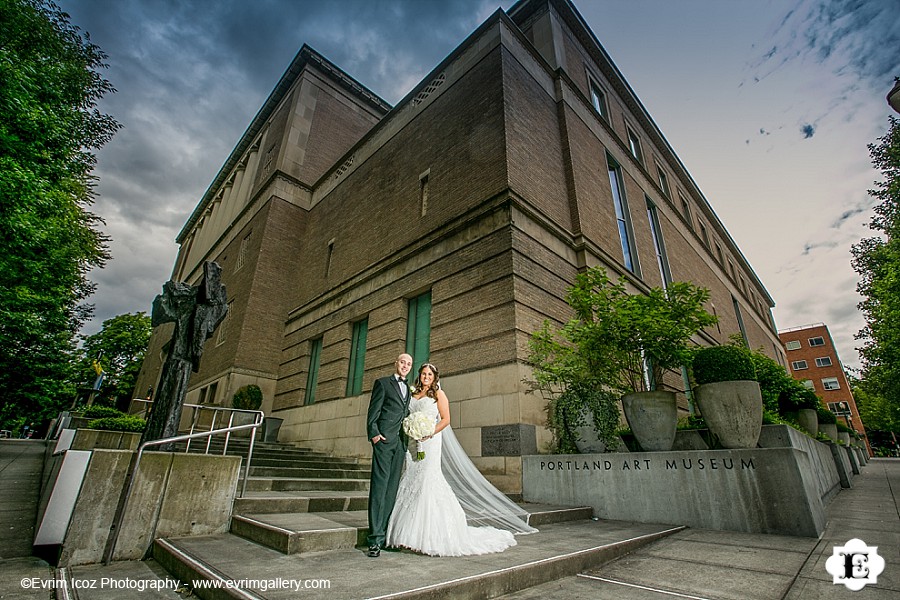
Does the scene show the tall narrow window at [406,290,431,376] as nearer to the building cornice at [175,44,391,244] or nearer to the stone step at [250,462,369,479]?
the stone step at [250,462,369,479]

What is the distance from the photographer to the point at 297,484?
273 inches

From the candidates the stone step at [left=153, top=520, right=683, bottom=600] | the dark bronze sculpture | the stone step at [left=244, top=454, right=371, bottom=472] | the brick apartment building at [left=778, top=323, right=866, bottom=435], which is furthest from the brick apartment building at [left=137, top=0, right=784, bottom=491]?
the brick apartment building at [left=778, top=323, right=866, bottom=435]

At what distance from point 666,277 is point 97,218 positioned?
28.1m

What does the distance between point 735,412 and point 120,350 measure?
50.2 m

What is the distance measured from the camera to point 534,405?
8.11 metres

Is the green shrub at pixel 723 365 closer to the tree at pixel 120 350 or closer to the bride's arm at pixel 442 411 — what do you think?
the bride's arm at pixel 442 411

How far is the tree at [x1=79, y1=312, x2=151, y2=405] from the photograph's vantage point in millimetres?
36281

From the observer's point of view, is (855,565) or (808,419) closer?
(855,565)

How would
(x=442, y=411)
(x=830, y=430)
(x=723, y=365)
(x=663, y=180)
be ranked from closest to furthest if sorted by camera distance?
(x=442, y=411) → (x=723, y=365) → (x=830, y=430) → (x=663, y=180)

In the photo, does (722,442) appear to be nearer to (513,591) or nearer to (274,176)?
(513,591)

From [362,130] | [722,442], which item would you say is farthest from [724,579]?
[362,130]

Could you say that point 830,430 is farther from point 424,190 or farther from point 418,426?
point 418,426

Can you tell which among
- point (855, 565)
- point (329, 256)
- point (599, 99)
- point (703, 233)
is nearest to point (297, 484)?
point (855, 565)

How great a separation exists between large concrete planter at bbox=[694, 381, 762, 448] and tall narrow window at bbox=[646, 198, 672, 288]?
12.9m
